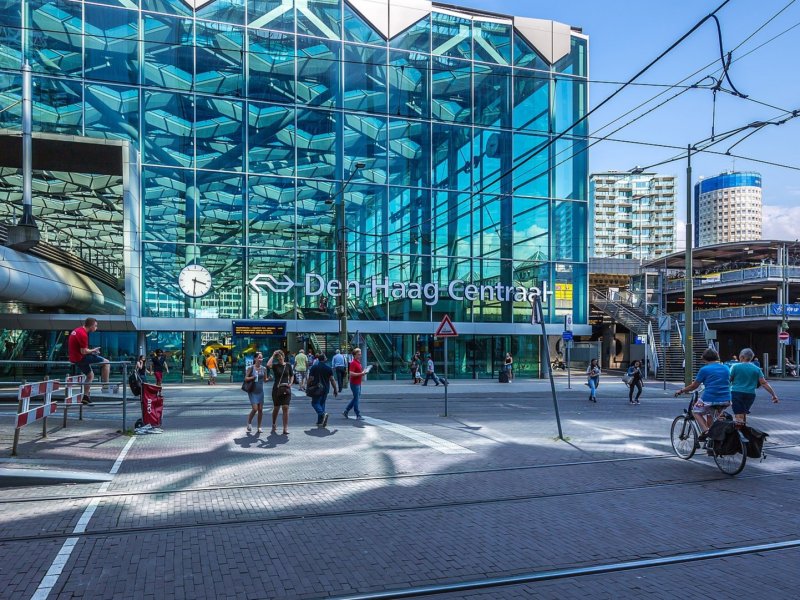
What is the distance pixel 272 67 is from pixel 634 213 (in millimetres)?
125167

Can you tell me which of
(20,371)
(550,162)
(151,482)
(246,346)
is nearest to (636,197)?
(550,162)

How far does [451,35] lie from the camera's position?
114ft

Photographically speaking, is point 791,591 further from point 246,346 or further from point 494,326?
point 494,326

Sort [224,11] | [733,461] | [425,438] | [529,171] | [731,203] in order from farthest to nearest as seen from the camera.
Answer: [731,203] < [529,171] < [224,11] < [425,438] < [733,461]

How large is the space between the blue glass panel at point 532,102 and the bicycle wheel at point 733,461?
29493mm

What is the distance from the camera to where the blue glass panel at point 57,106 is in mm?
28109

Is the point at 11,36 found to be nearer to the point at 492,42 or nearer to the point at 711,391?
the point at 492,42

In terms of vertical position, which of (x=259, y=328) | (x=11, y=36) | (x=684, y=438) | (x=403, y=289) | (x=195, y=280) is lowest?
(x=684, y=438)

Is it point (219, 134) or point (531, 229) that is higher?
point (219, 134)

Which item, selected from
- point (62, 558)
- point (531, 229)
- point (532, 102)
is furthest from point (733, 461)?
point (532, 102)

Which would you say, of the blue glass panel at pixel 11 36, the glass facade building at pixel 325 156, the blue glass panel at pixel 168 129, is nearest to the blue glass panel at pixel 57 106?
the glass facade building at pixel 325 156

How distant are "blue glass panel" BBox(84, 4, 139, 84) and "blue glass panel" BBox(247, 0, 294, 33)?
5.43 m

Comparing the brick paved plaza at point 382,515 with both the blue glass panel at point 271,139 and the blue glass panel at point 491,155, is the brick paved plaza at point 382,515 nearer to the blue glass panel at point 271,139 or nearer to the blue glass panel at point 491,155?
the blue glass panel at point 271,139

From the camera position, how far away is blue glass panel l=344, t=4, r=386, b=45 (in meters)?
33.0
